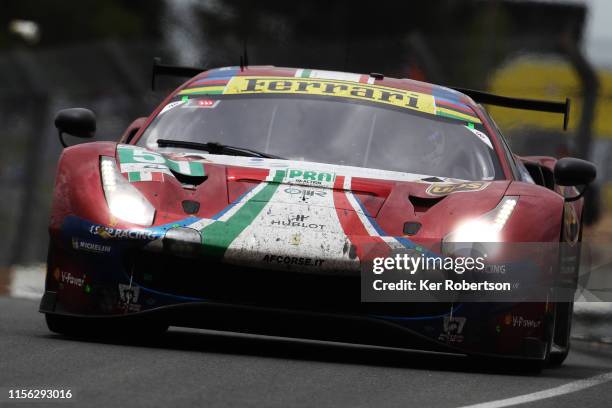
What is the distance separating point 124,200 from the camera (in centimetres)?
685

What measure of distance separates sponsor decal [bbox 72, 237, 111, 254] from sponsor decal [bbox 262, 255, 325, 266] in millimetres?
672

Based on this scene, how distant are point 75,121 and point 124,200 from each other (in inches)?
53.5

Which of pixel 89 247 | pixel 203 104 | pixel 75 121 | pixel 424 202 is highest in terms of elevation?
pixel 203 104

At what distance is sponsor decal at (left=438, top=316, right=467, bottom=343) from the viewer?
22.1 ft

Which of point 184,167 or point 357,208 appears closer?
point 357,208

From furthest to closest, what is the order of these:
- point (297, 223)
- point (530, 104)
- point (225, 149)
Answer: point (530, 104) < point (225, 149) < point (297, 223)

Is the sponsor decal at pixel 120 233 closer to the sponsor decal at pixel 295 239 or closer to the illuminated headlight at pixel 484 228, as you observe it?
the sponsor decal at pixel 295 239

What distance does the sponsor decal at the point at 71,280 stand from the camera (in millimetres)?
6863

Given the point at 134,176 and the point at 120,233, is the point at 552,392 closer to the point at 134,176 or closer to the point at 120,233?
the point at 120,233

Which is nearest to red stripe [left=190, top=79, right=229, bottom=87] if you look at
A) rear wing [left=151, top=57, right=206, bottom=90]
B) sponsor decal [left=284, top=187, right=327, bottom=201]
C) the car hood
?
rear wing [left=151, top=57, right=206, bottom=90]

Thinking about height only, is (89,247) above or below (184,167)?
below

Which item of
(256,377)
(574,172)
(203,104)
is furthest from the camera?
(203,104)

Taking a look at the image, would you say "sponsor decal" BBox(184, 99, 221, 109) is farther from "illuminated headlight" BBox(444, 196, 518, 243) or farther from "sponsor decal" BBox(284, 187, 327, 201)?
"illuminated headlight" BBox(444, 196, 518, 243)

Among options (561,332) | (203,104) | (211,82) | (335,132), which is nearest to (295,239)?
(335,132)
